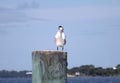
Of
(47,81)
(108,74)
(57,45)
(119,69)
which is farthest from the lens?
(108,74)

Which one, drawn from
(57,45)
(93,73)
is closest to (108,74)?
(93,73)

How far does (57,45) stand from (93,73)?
142 m

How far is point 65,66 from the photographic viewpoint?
10406mm

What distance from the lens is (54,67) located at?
33.8ft

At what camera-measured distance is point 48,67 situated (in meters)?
10.3

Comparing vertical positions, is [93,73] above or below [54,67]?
above

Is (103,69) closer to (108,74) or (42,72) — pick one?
(108,74)

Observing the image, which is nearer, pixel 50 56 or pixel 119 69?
pixel 50 56

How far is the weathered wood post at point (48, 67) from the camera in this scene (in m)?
10.3

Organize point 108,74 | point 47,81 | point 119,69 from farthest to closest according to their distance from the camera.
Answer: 1. point 108,74
2. point 119,69
3. point 47,81

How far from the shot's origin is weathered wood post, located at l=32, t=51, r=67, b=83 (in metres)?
10.3

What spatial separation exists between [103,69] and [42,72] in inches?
5578

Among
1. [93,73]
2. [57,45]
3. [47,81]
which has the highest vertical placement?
[93,73]

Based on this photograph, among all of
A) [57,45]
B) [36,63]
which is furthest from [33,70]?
[57,45]
